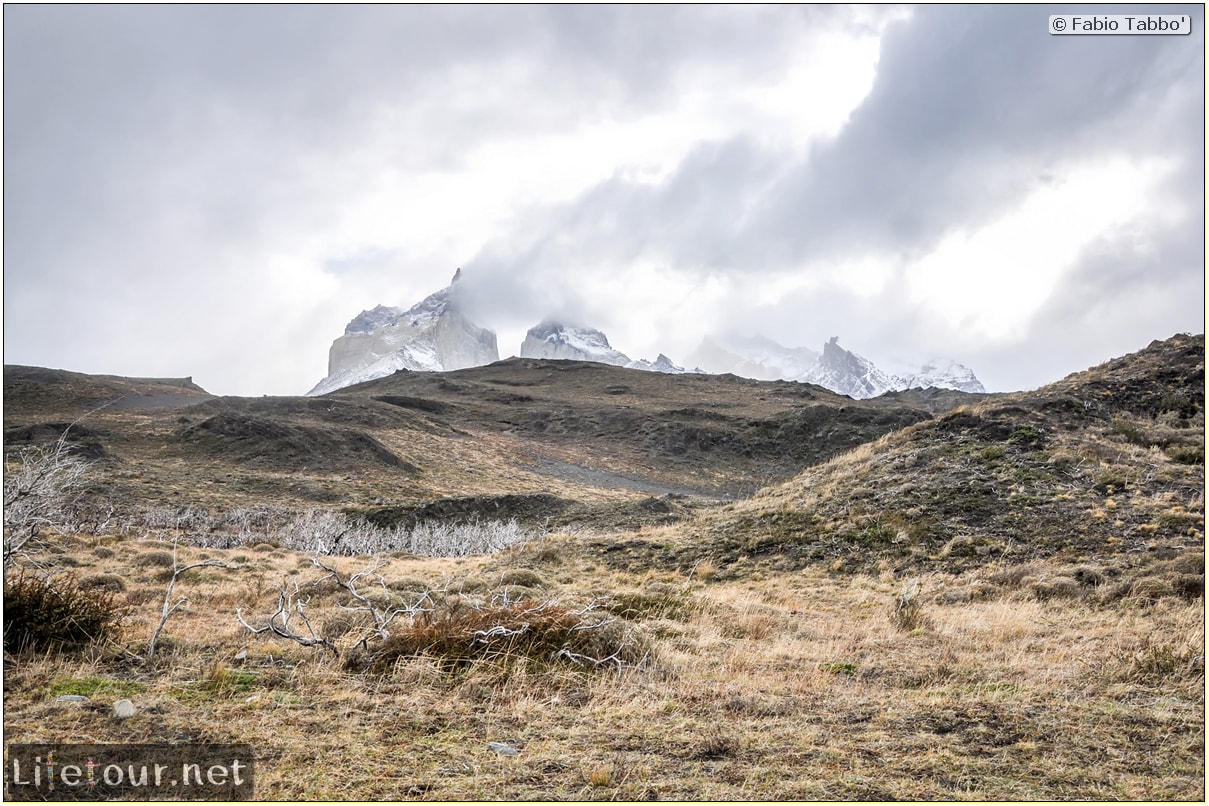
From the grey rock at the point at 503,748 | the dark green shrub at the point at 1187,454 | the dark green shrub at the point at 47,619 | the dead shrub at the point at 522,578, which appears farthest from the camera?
the dark green shrub at the point at 1187,454

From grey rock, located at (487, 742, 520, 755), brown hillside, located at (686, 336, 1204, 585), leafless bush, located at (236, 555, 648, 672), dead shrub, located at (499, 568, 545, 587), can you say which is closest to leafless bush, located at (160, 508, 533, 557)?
dead shrub, located at (499, 568, 545, 587)

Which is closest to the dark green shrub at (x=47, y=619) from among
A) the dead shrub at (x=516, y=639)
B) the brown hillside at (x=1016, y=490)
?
the dead shrub at (x=516, y=639)

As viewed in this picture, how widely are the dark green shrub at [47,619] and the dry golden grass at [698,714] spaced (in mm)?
315

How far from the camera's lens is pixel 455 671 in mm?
5379

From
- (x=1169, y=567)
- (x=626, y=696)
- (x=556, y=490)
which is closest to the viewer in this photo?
(x=626, y=696)

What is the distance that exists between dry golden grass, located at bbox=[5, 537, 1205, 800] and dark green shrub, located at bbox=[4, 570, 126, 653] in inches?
12.4

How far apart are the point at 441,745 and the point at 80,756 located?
1.85 metres

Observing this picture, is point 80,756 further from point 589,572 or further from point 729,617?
point 589,572

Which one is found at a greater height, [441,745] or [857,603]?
[441,745]

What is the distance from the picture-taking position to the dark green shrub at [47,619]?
17.7 ft

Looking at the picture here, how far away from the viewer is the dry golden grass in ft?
11.9

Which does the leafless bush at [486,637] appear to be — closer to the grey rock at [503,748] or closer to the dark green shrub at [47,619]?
the dark green shrub at [47,619]

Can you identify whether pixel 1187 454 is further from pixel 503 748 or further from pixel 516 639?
pixel 503 748

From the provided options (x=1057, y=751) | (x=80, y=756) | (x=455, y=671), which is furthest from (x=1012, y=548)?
(x=80, y=756)
